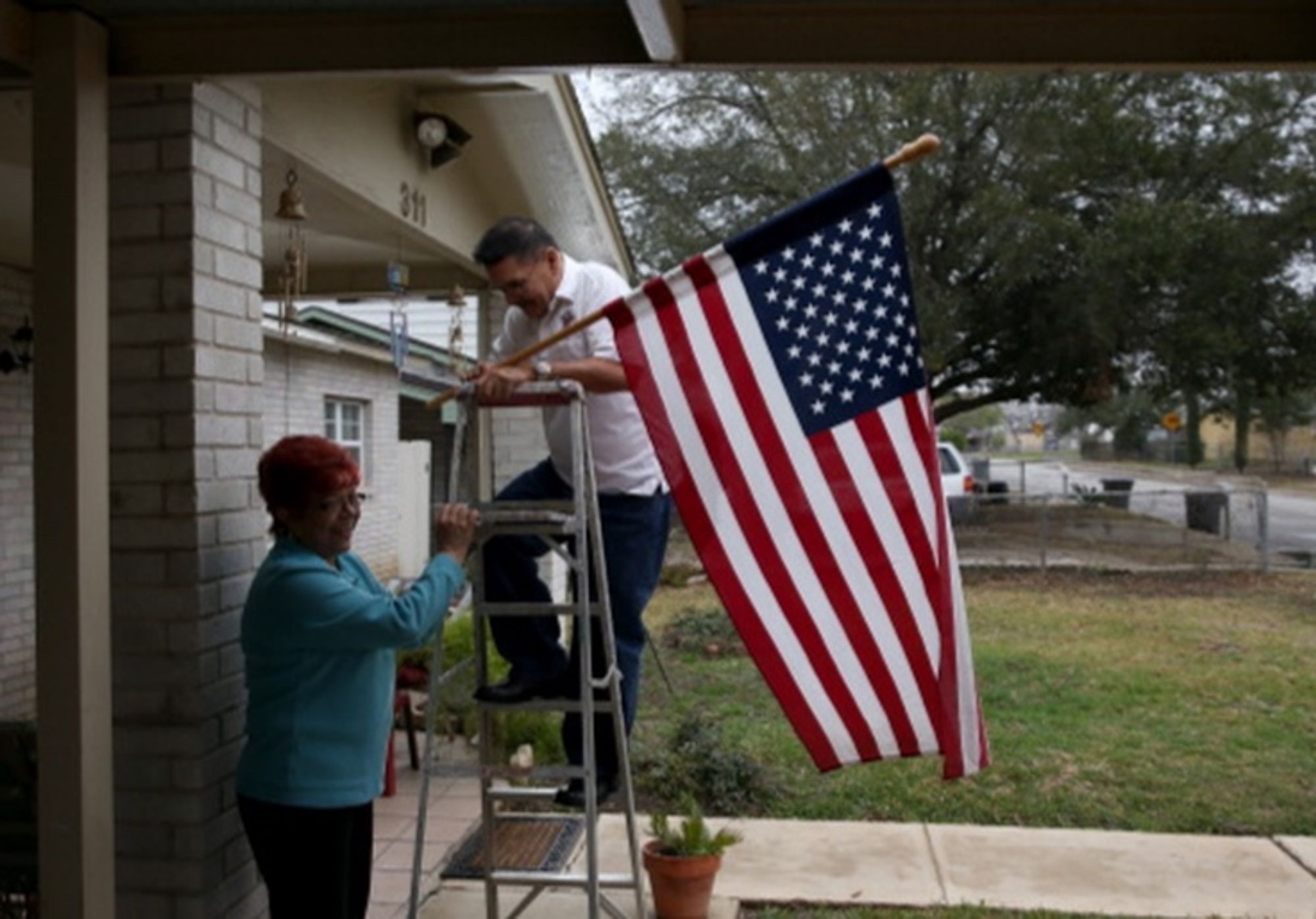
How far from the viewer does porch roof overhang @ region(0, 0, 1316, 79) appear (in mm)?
2707

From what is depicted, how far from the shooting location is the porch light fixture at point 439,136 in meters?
5.73

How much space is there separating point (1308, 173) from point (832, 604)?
16.5m

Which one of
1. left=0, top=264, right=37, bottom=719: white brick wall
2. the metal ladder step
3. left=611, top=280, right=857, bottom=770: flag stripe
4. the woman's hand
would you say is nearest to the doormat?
the metal ladder step

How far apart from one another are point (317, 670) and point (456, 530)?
48 centimetres

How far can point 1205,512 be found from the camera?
17625mm

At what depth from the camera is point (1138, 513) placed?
758 inches

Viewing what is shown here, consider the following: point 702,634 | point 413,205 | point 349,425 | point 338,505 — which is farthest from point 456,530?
point 349,425

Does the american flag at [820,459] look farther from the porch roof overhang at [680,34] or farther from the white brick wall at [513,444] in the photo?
the white brick wall at [513,444]

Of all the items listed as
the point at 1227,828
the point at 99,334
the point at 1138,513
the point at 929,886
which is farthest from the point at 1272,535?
the point at 99,334

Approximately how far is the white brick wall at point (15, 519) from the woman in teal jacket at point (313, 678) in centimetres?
474

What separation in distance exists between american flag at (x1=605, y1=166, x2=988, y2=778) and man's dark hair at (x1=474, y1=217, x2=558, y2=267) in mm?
540

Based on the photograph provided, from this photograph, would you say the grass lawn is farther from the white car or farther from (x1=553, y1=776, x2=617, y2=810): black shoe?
the white car

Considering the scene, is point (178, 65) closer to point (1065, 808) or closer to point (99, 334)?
point (99, 334)

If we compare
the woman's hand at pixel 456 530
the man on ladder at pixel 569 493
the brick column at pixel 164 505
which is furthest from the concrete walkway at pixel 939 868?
the woman's hand at pixel 456 530
